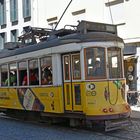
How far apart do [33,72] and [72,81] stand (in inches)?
90.3

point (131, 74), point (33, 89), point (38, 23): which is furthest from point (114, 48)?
point (38, 23)

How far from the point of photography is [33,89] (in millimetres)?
15984

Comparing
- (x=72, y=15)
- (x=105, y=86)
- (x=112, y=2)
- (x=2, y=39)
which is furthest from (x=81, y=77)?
(x=2, y=39)

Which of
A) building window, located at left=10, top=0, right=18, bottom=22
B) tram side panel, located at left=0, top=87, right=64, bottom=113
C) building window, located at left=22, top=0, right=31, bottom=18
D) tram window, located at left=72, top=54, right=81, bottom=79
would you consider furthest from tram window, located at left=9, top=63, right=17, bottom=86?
building window, located at left=10, top=0, right=18, bottom=22

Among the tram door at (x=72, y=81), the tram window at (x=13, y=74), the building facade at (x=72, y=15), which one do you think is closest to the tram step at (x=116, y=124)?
the tram door at (x=72, y=81)

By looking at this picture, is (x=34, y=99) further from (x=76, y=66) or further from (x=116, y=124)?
(x=116, y=124)

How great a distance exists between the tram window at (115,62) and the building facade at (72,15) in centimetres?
798

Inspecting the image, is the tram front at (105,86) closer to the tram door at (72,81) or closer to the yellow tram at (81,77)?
the yellow tram at (81,77)

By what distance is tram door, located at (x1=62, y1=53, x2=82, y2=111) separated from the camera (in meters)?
14.0

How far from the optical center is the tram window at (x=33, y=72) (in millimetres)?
15859

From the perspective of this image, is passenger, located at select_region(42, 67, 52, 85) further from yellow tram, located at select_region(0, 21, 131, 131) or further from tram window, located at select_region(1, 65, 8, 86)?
tram window, located at select_region(1, 65, 8, 86)

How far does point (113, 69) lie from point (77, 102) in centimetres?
150

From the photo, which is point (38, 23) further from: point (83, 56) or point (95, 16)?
point (83, 56)

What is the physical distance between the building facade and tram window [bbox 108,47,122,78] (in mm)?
7977
